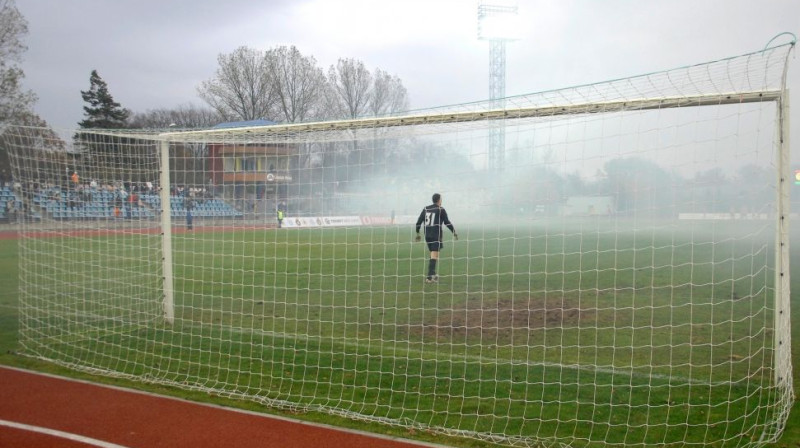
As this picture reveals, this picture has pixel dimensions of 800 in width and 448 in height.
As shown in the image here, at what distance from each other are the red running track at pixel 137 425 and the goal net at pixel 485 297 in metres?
0.44

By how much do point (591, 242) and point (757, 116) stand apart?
1556 centimetres

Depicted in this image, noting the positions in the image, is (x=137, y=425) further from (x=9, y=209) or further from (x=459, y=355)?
(x=9, y=209)

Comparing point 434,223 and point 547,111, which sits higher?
point 547,111

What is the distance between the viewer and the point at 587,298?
9.94m

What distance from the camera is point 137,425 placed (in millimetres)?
4957

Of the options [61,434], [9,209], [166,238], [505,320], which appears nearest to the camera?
[61,434]

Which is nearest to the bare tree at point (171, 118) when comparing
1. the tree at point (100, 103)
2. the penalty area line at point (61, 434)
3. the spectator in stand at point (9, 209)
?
the tree at point (100, 103)

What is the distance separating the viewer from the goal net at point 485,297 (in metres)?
4.96

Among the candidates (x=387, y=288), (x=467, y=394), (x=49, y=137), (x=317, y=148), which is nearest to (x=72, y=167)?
(x=49, y=137)

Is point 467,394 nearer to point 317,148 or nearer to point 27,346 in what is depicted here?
point 27,346

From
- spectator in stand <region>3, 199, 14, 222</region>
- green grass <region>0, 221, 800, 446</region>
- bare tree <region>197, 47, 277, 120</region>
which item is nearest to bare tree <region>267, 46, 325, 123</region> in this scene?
bare tree <region>197, 47, 277, 120</region>

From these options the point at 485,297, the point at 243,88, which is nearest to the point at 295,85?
the point at 243,88

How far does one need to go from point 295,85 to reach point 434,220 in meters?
38.7

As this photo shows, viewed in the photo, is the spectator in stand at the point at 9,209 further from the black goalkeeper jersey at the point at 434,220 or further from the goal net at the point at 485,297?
the black goalkeeper jersey at the point at 434,220
